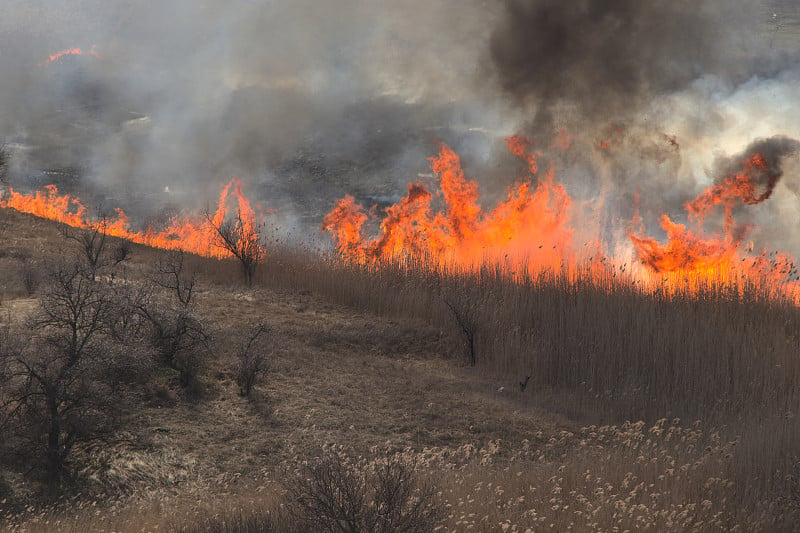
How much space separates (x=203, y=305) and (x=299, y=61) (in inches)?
1181

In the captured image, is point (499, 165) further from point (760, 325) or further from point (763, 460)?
point (763, 460)

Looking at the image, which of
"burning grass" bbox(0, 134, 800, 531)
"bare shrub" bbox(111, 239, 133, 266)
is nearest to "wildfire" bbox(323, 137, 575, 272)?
"burning grass" bbox(0, 134, 800, 531)

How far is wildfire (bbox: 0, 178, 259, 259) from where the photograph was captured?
24.5 m

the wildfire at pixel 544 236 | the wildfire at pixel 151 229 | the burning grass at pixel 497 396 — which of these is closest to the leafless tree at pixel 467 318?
the burning grass at pixel 497 396

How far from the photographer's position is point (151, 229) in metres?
26.9

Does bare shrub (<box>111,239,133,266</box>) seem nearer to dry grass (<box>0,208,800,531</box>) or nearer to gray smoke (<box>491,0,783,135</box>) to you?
dry grass (<box>0,208,800,531</box>)

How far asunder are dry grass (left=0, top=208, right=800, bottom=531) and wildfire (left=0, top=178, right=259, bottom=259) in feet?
23.1

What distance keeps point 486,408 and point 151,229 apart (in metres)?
19.7

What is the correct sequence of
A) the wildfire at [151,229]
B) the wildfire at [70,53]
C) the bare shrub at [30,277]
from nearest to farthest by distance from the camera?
the bare shrub at [30,277]
the wildfire at [151,229]
the wildfire at [70,53]

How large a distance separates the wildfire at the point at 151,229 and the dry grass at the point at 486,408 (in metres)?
7.05

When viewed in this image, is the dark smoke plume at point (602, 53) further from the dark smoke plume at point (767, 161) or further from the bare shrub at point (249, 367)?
the bare shrub at point (249, 367)

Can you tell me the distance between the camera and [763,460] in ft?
25.3

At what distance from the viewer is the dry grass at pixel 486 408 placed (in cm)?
684

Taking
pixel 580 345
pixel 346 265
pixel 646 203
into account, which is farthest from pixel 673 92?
pixel 580 345
